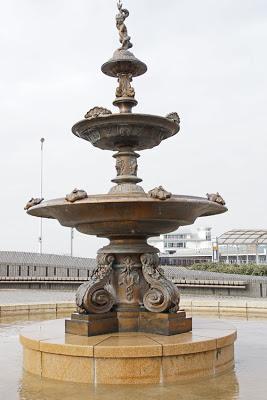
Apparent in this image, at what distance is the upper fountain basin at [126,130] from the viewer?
7348 mm

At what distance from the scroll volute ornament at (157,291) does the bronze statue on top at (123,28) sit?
338cm

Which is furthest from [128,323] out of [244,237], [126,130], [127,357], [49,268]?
[244,237]

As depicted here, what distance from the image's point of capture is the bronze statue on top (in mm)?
8258

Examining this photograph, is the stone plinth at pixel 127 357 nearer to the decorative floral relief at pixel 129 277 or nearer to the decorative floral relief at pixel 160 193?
the decorative floral relief at pixel 129 277

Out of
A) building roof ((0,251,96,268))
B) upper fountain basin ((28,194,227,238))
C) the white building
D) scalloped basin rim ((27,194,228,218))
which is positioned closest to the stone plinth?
upper fountain basin ((28,194,227,238))

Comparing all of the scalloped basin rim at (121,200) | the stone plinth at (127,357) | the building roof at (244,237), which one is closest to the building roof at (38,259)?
the building roof at (244,237)

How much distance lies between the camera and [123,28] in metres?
8.44

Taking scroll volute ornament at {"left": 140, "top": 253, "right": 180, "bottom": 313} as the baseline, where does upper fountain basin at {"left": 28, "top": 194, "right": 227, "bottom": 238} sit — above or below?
above

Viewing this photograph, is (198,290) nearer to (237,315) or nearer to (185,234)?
(237,315)

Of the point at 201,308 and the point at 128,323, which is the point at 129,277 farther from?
the point at 201,308

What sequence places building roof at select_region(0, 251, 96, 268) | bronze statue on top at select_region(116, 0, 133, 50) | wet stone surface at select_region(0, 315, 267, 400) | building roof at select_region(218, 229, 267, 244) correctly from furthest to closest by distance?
building roof at select_region(218, 229, 267, 244) < building roof at select_region(0, 251, 96, 268) < bronze statue on top at select_region(116, 0, 133, 50) < wet stone surface at select_region(0, 315, 267, 400)

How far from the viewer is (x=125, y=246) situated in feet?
24.8

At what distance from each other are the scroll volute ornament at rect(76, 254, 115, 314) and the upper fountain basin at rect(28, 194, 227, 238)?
60 centimetres

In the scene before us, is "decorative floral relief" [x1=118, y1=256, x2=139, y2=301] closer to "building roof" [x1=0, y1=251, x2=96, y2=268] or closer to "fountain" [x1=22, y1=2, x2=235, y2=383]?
"fountain" [x1=22, y1=2, x2=235, y2=383]
